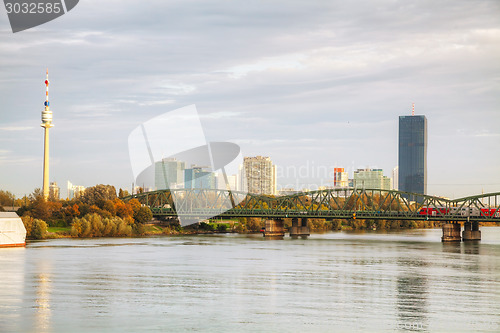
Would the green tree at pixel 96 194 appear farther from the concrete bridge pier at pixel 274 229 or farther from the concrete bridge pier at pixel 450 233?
the concrete bridge pier at pixel 450 233

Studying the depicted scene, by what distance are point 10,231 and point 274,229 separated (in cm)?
7189

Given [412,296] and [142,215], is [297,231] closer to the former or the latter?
[142,215]

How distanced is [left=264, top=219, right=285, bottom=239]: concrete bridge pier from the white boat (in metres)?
66.4

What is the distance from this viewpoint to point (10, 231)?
8956 centimetres

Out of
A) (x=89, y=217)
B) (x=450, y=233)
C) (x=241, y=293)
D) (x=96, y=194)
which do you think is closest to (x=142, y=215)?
(x=96, y=194)

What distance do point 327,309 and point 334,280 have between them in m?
16.0

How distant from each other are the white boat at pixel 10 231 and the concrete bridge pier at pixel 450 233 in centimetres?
7989

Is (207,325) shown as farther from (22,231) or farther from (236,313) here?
(22,231)

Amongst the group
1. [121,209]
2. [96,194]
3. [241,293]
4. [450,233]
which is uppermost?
[96,194]

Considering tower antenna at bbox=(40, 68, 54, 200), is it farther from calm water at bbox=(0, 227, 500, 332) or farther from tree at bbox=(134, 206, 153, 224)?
calm water at bbox=(0, 227, 500, 332)

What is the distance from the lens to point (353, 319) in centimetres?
3859

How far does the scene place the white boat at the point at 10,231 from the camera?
87938 mm

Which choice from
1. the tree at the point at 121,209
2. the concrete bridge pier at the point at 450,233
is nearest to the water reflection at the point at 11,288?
the tree at the point at 121,209

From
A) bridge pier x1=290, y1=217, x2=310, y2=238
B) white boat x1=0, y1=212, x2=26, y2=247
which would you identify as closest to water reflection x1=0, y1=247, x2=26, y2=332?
white boat x1=0, y1=212, x2=26, y2=247
